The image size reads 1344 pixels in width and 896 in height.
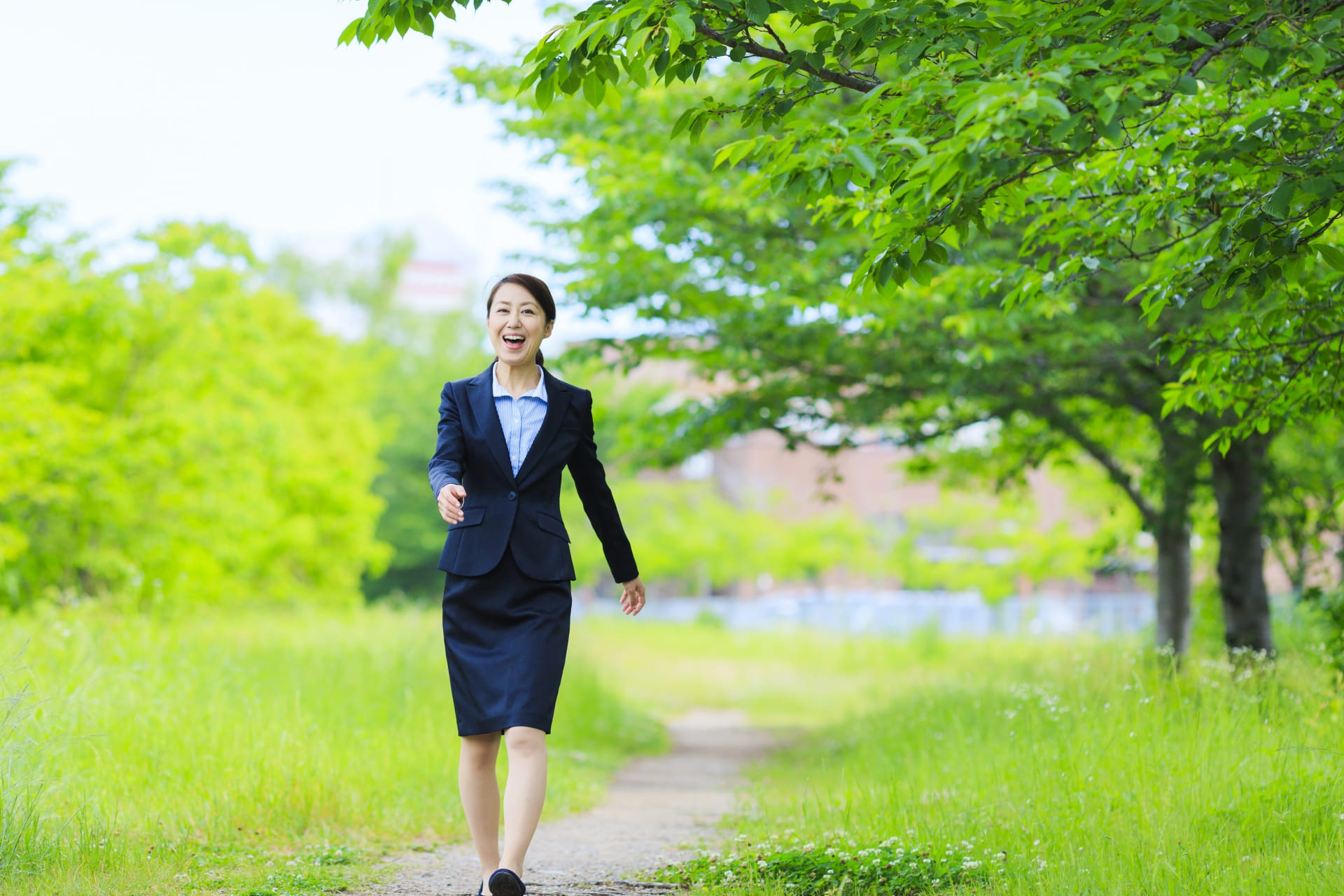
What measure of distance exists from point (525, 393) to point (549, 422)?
0.50 feet

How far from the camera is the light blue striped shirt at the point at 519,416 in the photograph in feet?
12.4

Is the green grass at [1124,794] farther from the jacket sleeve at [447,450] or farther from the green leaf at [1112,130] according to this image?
the green leaf at [1112,130]

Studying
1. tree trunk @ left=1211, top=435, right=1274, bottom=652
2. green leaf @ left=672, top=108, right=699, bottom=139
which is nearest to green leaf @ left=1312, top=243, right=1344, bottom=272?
green leaf @ left=672, top=108, right=699, bottom=139

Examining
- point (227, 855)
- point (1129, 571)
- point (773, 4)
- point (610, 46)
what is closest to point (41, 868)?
point (227, 855)

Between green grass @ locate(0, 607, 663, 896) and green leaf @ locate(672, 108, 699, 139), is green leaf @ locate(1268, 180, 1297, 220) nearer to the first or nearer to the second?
green leaf @ locate(672, 108, 699, 139)

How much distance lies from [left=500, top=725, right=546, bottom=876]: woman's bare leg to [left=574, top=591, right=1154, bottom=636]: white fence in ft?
69.4

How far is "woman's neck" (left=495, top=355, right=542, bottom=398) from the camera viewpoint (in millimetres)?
3885

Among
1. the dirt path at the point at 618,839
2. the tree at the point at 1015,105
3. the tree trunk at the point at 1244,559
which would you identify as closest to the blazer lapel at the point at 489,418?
the tree at the point at 1015,105

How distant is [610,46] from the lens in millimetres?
3477

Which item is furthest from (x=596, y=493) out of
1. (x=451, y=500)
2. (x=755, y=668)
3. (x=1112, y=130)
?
(x=755, y=668)

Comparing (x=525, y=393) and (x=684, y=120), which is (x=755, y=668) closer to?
(x=525, y=393)

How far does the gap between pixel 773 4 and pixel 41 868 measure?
12.0ft

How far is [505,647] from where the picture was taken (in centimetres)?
362

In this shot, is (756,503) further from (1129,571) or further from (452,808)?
(452,808)
